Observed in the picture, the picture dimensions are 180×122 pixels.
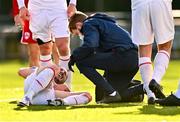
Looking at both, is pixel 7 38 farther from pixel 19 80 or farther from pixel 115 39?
pixel 115 39

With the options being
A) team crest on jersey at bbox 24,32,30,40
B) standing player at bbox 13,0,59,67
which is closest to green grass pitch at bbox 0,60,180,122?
standing player at bbox 13,0,59,67

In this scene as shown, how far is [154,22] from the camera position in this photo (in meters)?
9.19

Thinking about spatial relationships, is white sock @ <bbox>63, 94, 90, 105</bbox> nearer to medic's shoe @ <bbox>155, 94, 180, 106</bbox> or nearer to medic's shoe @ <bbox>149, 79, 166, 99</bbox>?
medic's shoe @ <bbox>149, 79, 166, 99</bbox>

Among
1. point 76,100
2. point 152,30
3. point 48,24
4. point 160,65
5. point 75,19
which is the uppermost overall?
point 75,19

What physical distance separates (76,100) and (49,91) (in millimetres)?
337

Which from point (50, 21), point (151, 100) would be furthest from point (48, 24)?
point (151, 100)

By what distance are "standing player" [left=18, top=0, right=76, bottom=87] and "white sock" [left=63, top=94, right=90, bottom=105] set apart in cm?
98

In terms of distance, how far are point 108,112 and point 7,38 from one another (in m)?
20.1

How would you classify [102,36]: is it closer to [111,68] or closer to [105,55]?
[105,55]

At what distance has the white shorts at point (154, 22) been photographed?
915 centimetres

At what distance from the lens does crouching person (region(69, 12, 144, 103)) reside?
923cm

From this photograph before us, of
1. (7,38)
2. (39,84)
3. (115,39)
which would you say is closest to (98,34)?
(115,39)

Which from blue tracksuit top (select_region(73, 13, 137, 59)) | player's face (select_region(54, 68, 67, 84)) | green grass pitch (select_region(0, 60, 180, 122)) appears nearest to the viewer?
green grass pitch (select_region(0, 60, 180, 122))

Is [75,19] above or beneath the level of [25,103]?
above
